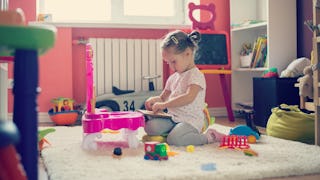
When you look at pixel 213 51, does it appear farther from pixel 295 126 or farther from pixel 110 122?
pixel 110 122

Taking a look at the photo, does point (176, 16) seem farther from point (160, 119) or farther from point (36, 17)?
point (160, 119)

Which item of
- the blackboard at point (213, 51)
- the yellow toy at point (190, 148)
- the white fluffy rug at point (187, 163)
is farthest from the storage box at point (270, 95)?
the yellow toy at point (190, 148)

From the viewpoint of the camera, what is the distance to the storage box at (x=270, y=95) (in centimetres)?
264

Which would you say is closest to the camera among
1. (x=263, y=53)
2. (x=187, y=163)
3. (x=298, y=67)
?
(x=187, y=163)

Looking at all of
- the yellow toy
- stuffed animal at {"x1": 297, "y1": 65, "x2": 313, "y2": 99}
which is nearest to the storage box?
stuffed animal at {"x1": 297, "y1": 65, "x2": 313, "y2": 99}

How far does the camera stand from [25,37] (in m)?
0.68

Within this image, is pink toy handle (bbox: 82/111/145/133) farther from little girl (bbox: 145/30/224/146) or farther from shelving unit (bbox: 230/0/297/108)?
shelving unit (bbox: 230/0/297/108)

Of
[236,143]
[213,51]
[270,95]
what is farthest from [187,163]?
[213,51]

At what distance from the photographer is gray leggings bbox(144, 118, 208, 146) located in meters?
1.88

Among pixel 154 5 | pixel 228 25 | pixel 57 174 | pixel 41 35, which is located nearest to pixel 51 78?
pixel 154 5

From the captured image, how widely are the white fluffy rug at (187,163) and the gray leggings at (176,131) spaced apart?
6 cm

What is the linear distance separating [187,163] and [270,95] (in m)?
1.40

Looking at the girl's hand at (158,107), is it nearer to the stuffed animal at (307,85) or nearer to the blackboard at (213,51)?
the stuffed animal at (307,85)

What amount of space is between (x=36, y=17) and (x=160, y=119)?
174 centimetres
